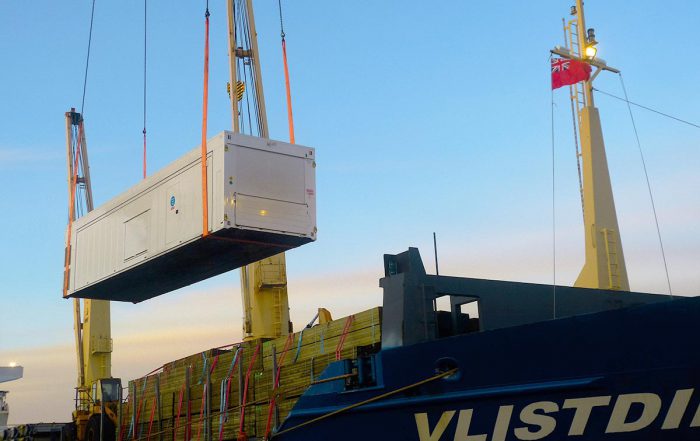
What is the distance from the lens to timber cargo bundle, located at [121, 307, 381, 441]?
37.7ft

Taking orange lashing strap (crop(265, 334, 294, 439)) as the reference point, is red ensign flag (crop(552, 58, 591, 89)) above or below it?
above

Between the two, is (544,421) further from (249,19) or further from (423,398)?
(249,19)

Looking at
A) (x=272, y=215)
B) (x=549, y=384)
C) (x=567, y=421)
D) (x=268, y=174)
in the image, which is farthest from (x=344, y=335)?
(x=567, y=421)

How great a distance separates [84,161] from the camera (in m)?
31.6

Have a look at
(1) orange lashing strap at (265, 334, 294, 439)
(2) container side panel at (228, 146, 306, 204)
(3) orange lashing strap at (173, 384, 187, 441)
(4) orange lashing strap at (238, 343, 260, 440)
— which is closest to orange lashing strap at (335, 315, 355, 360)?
(1) orange lashing strap at (265, 334, 294, 439)

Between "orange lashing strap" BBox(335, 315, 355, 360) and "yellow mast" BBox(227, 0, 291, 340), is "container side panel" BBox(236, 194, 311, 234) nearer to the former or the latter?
"orange lashing strap" BBox(335, 315, 355, 360)

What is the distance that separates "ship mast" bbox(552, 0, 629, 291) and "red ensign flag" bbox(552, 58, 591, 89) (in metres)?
0.12

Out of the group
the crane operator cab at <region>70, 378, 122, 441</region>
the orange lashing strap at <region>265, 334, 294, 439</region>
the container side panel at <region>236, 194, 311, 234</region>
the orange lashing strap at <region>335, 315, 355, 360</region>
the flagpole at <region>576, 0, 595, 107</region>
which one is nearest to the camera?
the orange lashing strap at <region>335, 315, 355, 360</region>

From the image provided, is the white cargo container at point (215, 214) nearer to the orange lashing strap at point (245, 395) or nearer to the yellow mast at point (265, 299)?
the orange lashing strap at point (245, 395)

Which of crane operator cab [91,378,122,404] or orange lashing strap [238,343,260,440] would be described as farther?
crane operator cab [91,378,122,404]

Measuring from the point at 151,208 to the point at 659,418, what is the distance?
9.26m

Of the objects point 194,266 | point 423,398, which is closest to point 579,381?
point 423,398

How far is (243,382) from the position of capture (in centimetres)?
1326

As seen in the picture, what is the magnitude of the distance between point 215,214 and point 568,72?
876cm
